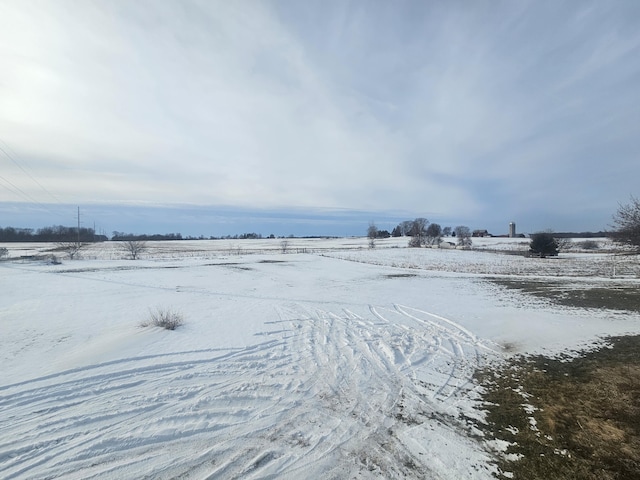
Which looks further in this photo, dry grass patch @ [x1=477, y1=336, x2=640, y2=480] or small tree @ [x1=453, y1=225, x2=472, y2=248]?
small tree @ [x1=453, y1=225, x2=472, y2=248]

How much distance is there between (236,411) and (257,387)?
2.70 feet

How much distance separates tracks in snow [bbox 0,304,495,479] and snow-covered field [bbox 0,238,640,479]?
0.02 metres

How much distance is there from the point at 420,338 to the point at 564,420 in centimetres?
418

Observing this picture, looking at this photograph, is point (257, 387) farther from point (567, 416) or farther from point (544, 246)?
point (544, 246)

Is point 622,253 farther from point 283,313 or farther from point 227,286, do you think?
point 227,286

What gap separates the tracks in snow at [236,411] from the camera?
356cm

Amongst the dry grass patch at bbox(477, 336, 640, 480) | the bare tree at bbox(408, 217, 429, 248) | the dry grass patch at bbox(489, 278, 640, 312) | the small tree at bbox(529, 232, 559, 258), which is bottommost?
the dry grass patch at bbox(489, 278, 640, 312)

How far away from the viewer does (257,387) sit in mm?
5504

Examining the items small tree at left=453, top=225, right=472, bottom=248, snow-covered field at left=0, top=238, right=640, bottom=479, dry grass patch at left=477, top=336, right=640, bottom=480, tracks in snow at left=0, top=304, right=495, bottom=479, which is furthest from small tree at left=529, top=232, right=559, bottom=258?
tracks in snow at left=0, top=304, right=495, bottom=479

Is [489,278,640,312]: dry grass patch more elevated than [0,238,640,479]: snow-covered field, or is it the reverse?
[0,238,640,479]: snow-covered field

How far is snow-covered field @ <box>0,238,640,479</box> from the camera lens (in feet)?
11.9

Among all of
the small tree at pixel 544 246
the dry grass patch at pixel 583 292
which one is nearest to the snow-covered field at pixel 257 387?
the dry grass patch at pixel 583 292

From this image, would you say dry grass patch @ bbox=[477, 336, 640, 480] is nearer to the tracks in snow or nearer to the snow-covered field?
the snow-covered field

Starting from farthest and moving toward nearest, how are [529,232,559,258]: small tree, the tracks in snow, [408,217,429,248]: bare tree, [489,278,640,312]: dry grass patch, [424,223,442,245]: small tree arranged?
[408,217,429,248]: bare tree, [424,223,442,245]: small tree, [529,232,559,258]: small tree, [489,278,640,312]: dry grass patch, the tracks in snow
